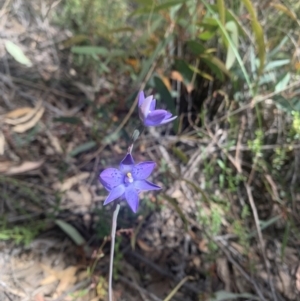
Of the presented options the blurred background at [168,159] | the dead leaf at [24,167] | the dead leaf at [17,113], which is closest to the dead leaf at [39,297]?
the blurred background at [168,159]

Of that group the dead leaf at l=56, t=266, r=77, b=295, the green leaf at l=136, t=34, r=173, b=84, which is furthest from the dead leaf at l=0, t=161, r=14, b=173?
the green leaf at l=136, t=34, r=173, b=84

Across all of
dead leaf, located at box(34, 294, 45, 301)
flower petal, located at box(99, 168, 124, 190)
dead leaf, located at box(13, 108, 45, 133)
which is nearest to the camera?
flower petal, located at box(99, 168, 124, 190)

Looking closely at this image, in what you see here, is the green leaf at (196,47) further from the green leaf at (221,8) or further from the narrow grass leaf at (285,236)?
the narrow grass leaf at (285,236)

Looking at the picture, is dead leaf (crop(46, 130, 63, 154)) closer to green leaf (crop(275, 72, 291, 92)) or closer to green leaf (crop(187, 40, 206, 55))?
green leaf (crop(187, 40, 206, 55))

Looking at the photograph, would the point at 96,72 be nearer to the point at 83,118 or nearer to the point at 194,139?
the point at 83,118

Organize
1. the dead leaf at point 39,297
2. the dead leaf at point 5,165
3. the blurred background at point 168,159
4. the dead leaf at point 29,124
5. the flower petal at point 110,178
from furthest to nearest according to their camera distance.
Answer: the dead leaf at point 29,124, the dead leaf at point 5,165, the blurred background at point 168,159, the dead leaf at point 39,297, the flower petal at point 110,178
